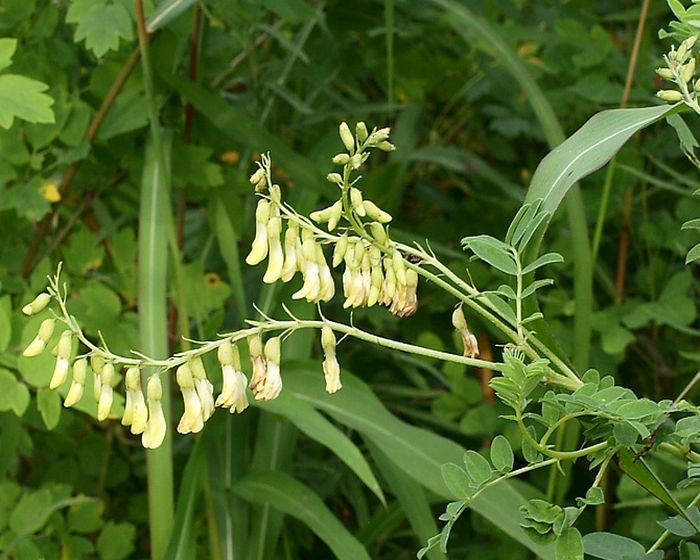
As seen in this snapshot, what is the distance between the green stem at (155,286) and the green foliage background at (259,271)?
0.08ft

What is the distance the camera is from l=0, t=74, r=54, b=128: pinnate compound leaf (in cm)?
115

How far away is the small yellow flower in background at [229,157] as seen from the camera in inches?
63.4

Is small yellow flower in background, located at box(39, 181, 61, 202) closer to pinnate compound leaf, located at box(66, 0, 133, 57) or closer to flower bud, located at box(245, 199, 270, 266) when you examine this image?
pinnate compound leaf, located at box(66, 0, 133, 57)

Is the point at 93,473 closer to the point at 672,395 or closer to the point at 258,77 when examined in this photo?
the point at 258,77

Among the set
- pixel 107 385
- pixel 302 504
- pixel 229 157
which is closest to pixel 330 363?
pixel 107 385

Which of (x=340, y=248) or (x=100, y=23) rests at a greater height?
(x=100, y=23)

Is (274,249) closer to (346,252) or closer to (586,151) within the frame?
(346,252)

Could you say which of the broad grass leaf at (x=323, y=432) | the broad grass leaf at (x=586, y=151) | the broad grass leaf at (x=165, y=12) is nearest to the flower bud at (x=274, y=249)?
the broad grass leaf at (x=586, y=151)

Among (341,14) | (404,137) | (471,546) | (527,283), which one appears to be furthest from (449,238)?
(527,283)

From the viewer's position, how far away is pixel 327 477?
1646mm

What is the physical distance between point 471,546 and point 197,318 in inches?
20.4

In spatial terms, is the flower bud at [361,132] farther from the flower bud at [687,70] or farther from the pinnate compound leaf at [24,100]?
the pinnate compound leaf at [24,100]

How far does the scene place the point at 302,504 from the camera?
123cm

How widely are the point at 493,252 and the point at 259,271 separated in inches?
36.4
